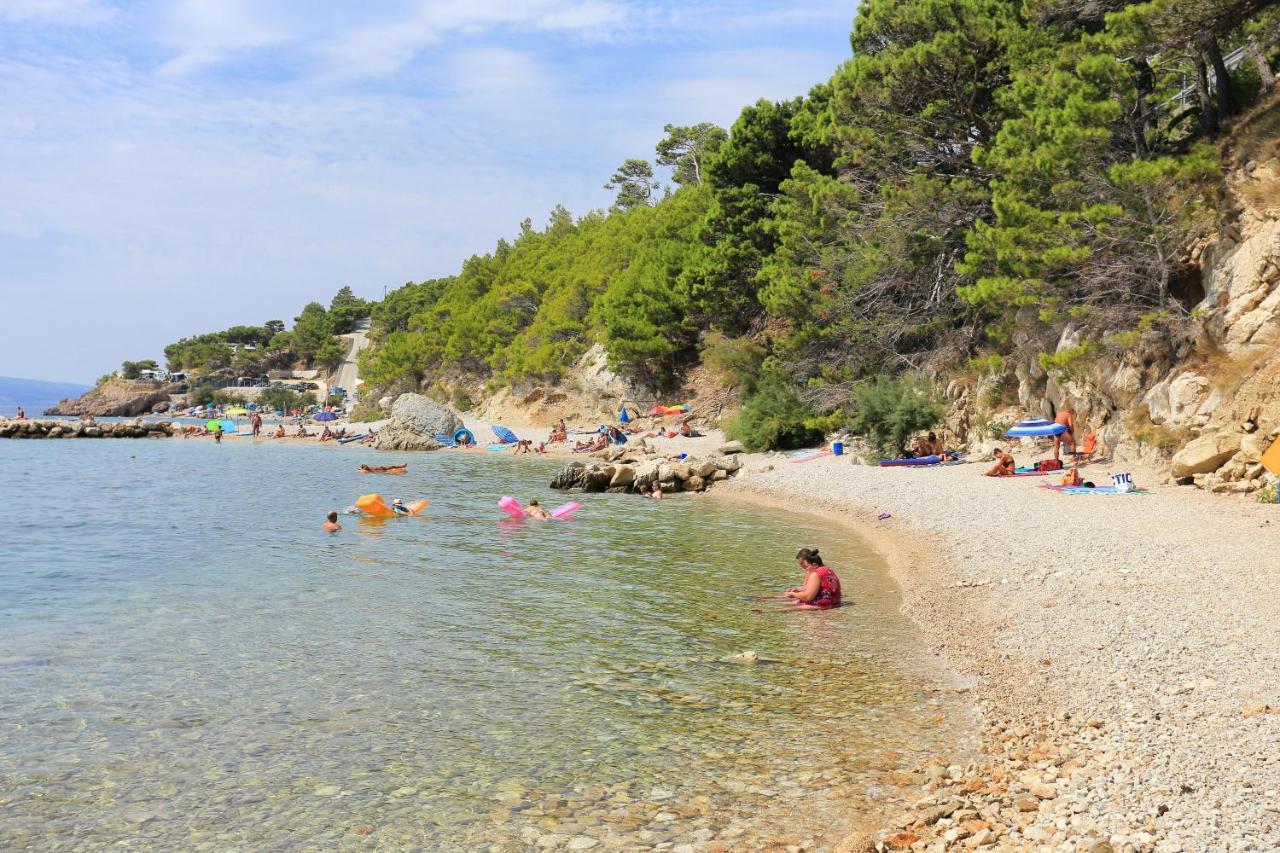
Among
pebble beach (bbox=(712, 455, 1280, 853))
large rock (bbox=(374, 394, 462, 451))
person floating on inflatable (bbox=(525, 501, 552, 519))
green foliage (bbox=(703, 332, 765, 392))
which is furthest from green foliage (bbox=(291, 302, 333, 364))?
pebble beach (bbox=(712, 455, 1280, 853))

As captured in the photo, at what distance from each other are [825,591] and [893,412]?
15.6m

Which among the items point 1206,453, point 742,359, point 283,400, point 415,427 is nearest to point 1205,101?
point 1206,453

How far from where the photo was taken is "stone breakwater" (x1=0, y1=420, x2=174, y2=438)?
6412 centimetres

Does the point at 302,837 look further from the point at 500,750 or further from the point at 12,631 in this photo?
the point at 12,631

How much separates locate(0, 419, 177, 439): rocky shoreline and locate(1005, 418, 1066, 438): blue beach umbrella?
60.5m

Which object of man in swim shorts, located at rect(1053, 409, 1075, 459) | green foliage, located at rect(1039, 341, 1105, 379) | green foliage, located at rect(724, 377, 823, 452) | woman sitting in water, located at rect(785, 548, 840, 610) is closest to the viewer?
woman sitting in water, located at rect(785, 548, 840, 610)

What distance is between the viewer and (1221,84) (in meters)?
19.2

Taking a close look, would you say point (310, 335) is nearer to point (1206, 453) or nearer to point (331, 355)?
point (331, 355)

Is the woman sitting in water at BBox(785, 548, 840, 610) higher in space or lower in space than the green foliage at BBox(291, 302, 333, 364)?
lower

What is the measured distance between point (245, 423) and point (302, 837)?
3417 inches

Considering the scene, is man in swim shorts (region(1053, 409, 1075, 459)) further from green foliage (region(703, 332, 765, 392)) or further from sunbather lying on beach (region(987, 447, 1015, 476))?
green foliage (region(703, 332, 765, 392))

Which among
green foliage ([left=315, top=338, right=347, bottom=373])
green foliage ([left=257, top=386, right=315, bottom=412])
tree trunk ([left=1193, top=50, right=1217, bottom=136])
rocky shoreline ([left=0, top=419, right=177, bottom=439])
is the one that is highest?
green foliage ([left=315, top=338, right=347, bottom=373])

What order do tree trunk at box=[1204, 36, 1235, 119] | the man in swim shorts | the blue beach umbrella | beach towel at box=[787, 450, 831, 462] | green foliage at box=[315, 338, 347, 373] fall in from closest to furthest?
tree trunk at box=[1204, 36, 1235, 119] < the blue beach umbrella < the man in swim shorts < beach towel at box=[787, 450, 831, 462] < green foliage at box=[315, 338, 347, 373]

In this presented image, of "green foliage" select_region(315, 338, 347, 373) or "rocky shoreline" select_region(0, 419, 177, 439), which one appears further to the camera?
"green foliage" select_region(315, 338, 347, 373)
